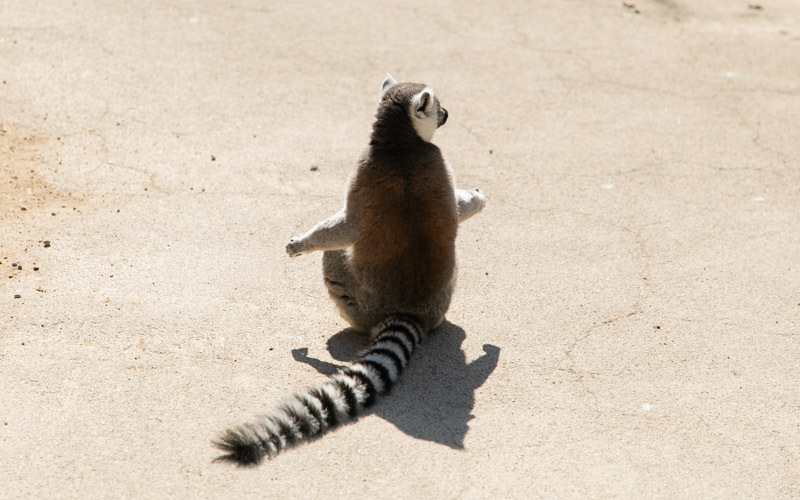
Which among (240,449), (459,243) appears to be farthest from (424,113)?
(240,449)

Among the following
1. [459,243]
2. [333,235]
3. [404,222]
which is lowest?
[459,243]

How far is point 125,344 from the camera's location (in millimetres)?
4629

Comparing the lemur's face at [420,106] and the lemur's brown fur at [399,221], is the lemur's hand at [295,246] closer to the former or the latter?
the lemur's brown fur at [399,221]

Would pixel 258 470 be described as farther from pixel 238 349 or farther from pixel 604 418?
pixel 604 418

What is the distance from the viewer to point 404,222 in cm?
445

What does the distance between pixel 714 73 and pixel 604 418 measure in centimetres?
584

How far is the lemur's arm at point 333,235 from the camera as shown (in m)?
4.56

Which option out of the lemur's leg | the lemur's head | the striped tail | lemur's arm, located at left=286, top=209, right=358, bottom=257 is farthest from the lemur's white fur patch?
the striped tail

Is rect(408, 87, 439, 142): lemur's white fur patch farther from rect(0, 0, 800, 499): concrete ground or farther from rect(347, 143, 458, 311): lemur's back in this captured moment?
rect(0, 0, 800, 499): concrete ground

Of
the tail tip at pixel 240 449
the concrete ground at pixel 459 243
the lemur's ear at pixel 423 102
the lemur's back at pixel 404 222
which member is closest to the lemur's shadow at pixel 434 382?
the concrete ground at pixel 459 243

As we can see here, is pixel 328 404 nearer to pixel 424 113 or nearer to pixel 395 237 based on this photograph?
pixel 395 237

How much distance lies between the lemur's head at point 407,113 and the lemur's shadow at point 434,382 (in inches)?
49.6

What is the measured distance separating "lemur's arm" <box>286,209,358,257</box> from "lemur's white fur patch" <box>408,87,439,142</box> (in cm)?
64

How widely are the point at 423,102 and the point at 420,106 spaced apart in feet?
0.10
